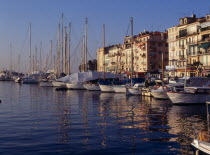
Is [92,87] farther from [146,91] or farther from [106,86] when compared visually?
[146,91]

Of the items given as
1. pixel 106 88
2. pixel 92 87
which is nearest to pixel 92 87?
pixel 92 87

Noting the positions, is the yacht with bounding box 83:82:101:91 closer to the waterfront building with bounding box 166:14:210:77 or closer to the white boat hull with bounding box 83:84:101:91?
the white boat hull with bounding box 83:84:101:91

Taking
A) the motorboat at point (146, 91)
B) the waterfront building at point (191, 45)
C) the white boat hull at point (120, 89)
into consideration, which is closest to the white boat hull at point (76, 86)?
the white boat hull at point (120, 89)

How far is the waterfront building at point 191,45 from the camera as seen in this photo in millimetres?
74938

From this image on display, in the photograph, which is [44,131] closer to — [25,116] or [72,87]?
[25,116]

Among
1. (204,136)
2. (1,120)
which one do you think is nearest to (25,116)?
(1,120)

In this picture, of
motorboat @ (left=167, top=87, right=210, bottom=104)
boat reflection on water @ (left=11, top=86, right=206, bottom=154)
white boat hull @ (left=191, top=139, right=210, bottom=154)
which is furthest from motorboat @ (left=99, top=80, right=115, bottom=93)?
white boat hull @ (left=191, top=139, right=210, bottom=154)

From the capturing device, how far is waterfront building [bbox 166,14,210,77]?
7494 cm

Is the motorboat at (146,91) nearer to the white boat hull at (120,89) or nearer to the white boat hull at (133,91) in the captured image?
the white boat hull at (133,91)

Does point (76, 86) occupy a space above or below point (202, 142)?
above

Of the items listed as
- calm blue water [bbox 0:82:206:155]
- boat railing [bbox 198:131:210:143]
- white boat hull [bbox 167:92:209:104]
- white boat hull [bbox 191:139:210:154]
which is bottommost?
calm blue water [bbox 0:82:206:155]

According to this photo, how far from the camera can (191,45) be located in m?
81.0

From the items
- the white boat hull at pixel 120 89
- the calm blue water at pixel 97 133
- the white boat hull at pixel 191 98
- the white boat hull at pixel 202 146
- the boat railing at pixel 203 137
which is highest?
the white boat hull at pixel 120 89

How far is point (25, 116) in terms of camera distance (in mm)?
31203
